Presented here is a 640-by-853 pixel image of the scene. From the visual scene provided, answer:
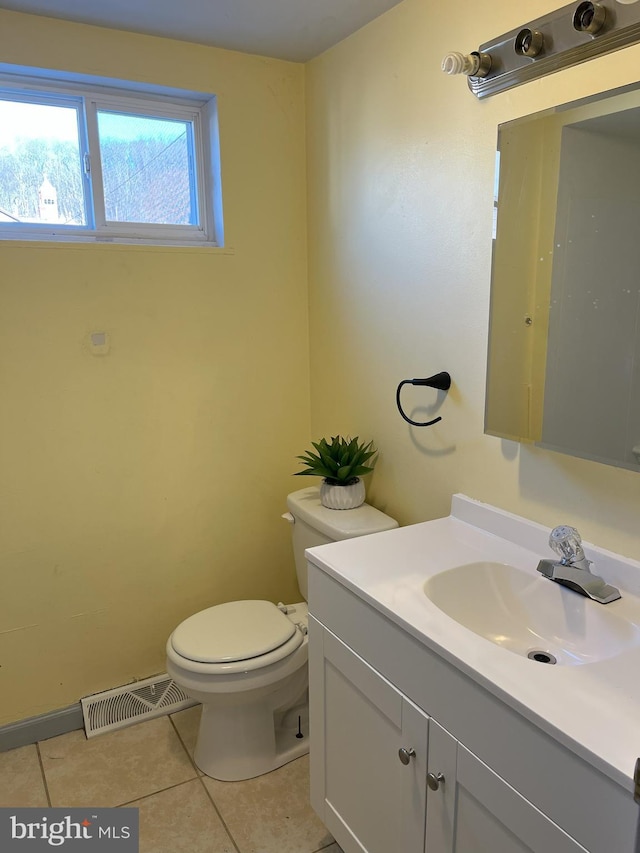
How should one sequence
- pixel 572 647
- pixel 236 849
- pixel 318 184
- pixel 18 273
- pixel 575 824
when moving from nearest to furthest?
pixel 575 824
pixel 572 647
pixel 236 849
pixel 18 273
pixel 318 184

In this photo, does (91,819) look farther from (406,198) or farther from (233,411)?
(406,198)

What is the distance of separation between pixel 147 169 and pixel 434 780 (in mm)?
1966

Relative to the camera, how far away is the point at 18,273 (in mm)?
1887

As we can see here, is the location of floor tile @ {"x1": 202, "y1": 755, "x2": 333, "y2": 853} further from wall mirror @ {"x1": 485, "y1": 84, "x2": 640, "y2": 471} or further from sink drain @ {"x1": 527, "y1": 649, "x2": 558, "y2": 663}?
wall mirror @ {"x1": 485, "y1": 84, "x2": 640, "y2": 471}

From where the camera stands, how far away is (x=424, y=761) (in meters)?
1.18

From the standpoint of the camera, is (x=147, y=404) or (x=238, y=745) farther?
(x=147, y=404)

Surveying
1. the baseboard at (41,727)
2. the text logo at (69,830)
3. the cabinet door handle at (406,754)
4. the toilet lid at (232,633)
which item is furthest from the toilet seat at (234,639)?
the cabinet door handle at (406,754)

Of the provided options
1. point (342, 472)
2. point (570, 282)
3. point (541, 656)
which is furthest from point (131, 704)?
point (570, 282)

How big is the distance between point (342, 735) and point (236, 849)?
533 millimetres

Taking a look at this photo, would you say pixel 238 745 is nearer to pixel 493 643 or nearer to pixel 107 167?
pixel 493 643

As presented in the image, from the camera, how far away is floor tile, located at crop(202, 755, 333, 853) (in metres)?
1.71

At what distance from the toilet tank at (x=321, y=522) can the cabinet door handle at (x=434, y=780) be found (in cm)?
75

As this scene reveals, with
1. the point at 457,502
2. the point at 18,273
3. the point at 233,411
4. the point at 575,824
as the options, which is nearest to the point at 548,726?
the point at 575,824

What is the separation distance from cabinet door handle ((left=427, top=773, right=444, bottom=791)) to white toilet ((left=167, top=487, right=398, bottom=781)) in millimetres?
750
